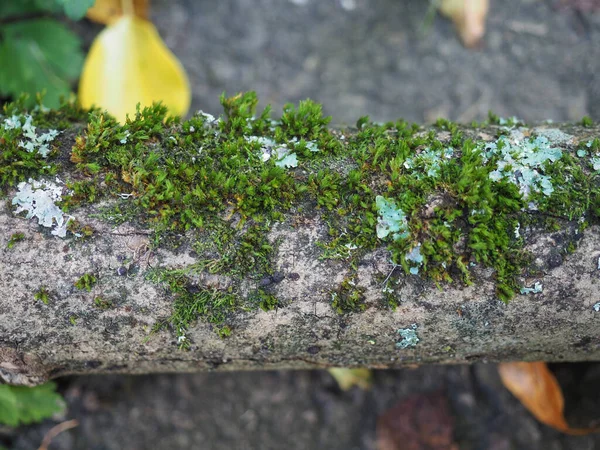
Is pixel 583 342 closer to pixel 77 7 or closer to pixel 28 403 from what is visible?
pixel 77 7

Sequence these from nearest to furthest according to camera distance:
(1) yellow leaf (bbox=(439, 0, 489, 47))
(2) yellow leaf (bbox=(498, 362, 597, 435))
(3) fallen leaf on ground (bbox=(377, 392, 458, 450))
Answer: (2) yellow leaf (bbox=(498, 362, 597, 435)) < (3) fallen leaf on ground (bbox=(377, 392, 458, 450)) < (1) yellow leaf (bbox=(439, 0, 489, 47))

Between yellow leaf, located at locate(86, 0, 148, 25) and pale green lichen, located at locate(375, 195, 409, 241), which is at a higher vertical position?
yellow leaf, located at locate(86, 0, 148, 25)

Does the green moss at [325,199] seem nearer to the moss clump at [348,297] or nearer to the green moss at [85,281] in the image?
the moss clump at [348,297]

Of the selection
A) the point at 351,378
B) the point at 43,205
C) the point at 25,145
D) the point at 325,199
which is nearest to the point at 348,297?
the point at 325,199

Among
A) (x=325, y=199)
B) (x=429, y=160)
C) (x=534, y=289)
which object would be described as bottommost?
(x=534, y=289)

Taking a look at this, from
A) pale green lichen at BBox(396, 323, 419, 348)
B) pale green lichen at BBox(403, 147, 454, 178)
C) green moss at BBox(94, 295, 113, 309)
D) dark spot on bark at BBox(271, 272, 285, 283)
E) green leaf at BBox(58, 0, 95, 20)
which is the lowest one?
pale green lichen at BBox(396, 323, 419, 348)

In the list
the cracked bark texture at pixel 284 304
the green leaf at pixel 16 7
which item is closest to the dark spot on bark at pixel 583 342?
the cracked bark texture at pixel 284 304

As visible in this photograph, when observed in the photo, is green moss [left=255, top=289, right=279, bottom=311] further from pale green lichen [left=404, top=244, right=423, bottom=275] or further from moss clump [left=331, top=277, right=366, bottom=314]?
pale green lichen [left=404, top=244, right=423, bottom=275]

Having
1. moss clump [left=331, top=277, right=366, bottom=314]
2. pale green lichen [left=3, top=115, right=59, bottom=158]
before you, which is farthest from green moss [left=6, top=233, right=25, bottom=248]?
moss clump [left=331, top=277, right=366, bottom=314]
